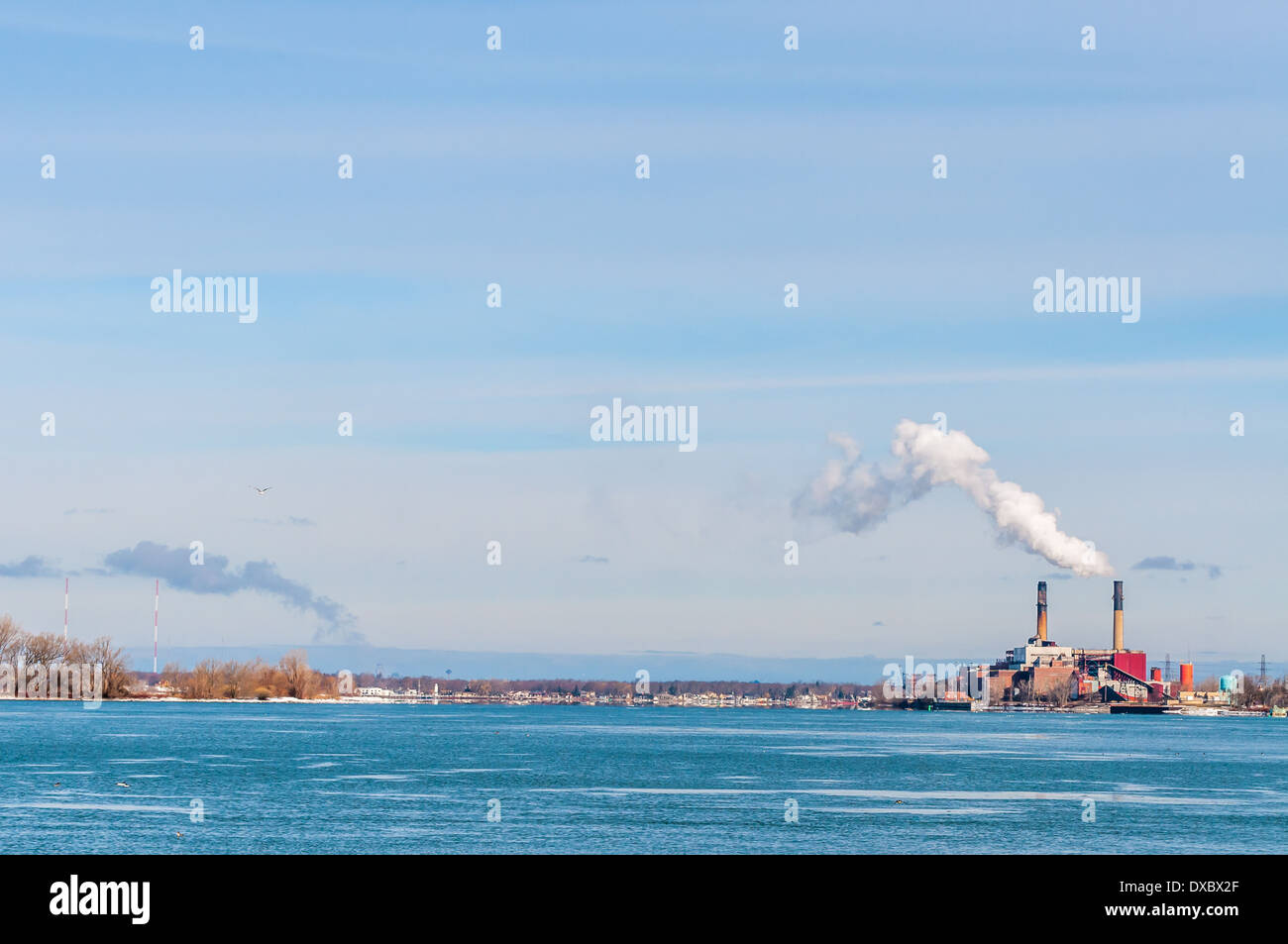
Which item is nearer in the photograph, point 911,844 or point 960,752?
point 911,844

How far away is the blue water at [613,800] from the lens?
2726 inches

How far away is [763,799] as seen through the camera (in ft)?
303

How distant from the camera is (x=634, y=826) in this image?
74.7 m

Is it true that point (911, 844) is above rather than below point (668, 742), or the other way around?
above

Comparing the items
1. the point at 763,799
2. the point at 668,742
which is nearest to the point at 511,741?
the point at 668,742

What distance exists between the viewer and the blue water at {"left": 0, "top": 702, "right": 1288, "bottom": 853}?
69250 mm

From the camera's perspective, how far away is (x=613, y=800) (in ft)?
297

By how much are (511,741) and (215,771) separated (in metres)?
77.4
